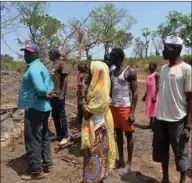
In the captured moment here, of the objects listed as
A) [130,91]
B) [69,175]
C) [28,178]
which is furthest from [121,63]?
[28,178]

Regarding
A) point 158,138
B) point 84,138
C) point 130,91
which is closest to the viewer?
point 84,138

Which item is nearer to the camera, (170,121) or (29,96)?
(170,121)

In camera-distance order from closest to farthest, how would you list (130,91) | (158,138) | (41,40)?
(158,138), (130,91), (41,40)

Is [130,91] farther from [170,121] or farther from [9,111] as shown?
[9,111]

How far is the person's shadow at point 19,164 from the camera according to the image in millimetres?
4219

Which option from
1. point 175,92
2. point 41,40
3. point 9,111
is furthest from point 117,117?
point 41,40

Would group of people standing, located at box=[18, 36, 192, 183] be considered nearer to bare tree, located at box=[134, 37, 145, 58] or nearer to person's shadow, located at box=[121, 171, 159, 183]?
person's shadow, located at box=[121, 171, 159, 183]

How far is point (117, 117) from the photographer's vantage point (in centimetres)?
389

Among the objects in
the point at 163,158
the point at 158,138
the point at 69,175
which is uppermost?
the point at 158,138

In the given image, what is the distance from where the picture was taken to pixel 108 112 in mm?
3398

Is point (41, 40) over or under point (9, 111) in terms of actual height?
over

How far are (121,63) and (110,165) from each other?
47.7 inches

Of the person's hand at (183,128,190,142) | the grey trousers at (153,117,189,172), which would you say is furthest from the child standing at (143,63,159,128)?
the person's hand at (183,128,190,142)

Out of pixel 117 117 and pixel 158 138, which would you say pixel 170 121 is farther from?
pixel 117 117
